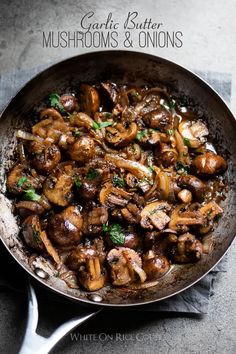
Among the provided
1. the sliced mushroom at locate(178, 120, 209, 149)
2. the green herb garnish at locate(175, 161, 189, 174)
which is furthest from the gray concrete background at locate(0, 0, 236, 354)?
the green herb garnish at locate(175, 161, 189, 174)

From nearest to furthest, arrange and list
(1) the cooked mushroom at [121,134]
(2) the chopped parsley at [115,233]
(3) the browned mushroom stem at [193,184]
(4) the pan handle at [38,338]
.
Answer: (4) the pan handle at [38,338], (2) the chopped parsley at [115,233], (3) the browned mushroom stem at [193,184], (1) the cooked mushroom at [121,134]

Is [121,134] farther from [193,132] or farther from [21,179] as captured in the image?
[21,179]

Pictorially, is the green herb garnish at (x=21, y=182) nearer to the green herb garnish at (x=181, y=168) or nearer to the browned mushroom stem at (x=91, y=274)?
the browned mushroom stem at (x=91, y=274)

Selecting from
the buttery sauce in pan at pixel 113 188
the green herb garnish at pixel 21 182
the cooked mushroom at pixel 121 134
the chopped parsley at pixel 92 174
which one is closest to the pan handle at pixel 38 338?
the buttery sauce in pan at pixel 113 188

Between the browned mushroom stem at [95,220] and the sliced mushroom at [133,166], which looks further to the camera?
the sliced mushroom at [133,166]

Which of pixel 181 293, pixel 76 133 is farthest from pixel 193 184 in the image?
pixel 76 133

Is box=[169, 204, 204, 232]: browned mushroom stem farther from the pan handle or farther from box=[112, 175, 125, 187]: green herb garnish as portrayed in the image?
the pan handle

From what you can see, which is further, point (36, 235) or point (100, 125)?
point (100, 125)
